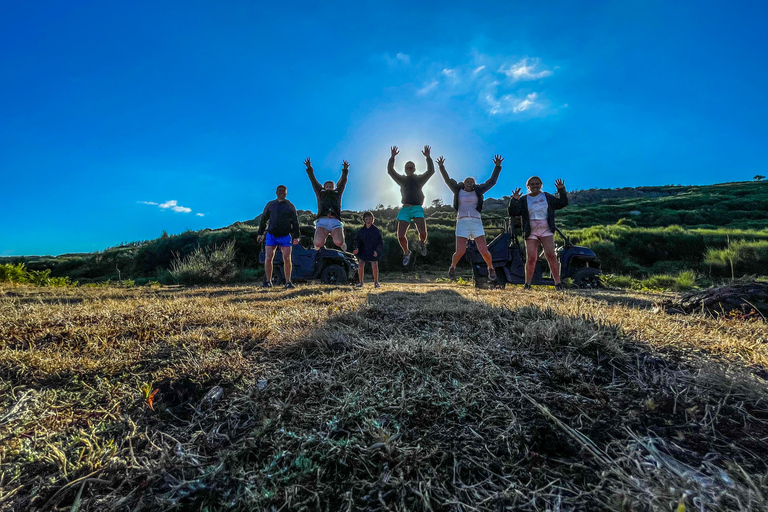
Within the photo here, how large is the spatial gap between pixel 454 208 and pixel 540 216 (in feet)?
5.73

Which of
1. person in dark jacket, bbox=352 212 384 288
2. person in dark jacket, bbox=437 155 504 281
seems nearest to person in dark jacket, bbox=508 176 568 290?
person in dark jacket, bbox=437 155 504 281

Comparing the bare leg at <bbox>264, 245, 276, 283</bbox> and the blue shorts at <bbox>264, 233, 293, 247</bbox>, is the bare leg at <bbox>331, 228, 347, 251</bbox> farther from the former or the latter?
the bare leg at <bbox>264, 245, 276, 283</bbox>

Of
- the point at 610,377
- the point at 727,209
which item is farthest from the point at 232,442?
the point at 727,209

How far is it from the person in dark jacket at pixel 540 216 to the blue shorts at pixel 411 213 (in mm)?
2153

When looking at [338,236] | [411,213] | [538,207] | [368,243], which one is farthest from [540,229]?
[338,236]

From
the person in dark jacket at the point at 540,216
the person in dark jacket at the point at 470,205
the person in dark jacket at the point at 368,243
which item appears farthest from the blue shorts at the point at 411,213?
the person in dark jacket at the point at 540,216

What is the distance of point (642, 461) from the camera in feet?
4.24

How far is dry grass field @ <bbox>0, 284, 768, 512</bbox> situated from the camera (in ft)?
4.02

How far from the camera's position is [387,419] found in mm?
1603

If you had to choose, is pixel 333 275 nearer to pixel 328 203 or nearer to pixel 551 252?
pixel 328 203

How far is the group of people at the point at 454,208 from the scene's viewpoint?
7141 mm

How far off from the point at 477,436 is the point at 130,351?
2.34m

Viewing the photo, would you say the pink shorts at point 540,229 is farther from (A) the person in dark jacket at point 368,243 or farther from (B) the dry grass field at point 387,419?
(B) the dry grass field at point 387,419

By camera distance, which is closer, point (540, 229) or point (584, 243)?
point (540, 229)
